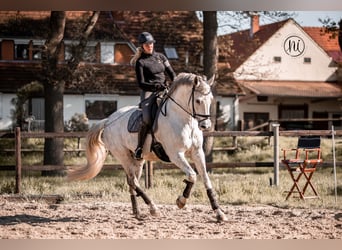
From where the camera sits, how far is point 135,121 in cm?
590

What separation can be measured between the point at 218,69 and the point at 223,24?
90 centimetres

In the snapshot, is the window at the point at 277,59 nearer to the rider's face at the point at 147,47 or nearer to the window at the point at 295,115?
the window at the point at 295,115

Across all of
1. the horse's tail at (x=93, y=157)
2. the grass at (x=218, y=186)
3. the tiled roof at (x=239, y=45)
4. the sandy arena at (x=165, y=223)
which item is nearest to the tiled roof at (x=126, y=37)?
the tiled roof at (x=239, y=45)

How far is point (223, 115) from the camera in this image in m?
9.12

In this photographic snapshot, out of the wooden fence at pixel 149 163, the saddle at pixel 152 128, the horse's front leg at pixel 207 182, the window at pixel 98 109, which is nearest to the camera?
the horse's front leg at pixel 207 182

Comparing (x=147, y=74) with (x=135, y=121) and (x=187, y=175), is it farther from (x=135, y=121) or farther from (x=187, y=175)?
(x=187, y=175)

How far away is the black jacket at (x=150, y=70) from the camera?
18.9 feet

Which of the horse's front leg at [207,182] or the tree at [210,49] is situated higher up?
the tree at [210,49]

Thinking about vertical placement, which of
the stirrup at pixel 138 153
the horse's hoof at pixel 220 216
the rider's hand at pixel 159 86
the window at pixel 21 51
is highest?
the window at pixel 21 51

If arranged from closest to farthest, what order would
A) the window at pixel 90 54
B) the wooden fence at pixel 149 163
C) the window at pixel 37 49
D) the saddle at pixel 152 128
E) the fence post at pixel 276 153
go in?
the saddle at pixel 152 128, the wooden fence at pixel 149 163, the fence post at pixel 276 153, the window at pixel 37 49, the window at pixel 90 54

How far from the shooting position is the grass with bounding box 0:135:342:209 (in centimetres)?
670

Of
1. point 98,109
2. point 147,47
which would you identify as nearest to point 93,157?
point 147,47

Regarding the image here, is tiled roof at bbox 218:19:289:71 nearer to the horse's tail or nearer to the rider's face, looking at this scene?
the rider's face

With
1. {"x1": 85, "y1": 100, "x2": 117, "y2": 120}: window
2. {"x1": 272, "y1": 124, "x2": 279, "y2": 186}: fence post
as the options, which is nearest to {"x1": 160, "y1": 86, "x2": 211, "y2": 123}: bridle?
{"x1": 272, "y1": 124, "x2": 279, "y2": 186}: fence post
